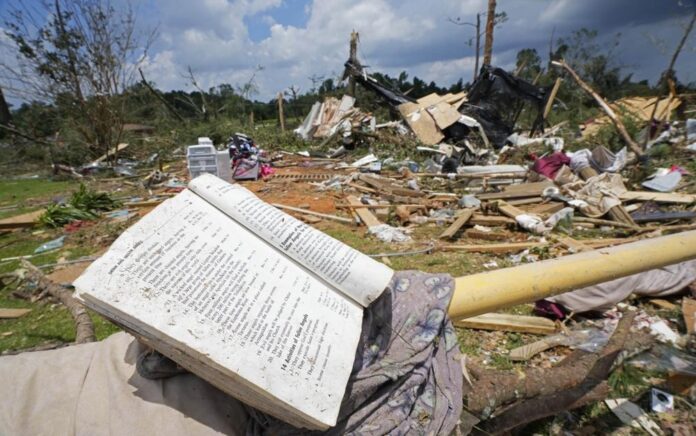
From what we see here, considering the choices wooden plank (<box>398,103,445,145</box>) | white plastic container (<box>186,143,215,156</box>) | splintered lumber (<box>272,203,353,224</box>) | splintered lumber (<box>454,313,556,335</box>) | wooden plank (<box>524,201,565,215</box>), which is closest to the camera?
splintered lumber (<box>454,313,556,335</box>)

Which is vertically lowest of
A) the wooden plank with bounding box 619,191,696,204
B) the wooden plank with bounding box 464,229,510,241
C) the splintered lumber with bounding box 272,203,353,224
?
the splintered lumber with bounding box 272,203,353,224

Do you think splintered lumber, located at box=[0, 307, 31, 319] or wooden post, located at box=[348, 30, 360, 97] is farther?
wooden post, located at box=[348, 30, 360, 97]

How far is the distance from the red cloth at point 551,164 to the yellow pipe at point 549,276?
22.0ft

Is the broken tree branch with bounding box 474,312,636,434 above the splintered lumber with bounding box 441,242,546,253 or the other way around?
above

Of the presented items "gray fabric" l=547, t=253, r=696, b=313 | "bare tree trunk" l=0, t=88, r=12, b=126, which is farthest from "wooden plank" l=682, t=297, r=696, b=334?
"bare tree trunk" l=0, t=88, r=12, b=126

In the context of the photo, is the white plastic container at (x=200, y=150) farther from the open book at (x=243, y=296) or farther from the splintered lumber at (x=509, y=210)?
the open book at (x=243, y=296)

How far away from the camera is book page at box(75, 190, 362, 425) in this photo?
2.71 feet

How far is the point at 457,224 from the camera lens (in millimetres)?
5195

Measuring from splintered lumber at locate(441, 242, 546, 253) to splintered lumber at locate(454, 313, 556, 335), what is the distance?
1.64 meters

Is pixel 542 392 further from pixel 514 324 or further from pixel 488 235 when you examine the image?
pixel 488 235

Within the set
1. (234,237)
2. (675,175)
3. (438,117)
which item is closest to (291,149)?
A: (438,117)

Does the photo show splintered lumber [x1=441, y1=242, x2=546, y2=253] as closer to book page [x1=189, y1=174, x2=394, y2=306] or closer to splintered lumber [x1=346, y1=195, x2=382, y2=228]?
splintered lumber [x1=346, y1=195, x2=382, y2=228]

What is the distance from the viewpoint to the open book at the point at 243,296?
828mm

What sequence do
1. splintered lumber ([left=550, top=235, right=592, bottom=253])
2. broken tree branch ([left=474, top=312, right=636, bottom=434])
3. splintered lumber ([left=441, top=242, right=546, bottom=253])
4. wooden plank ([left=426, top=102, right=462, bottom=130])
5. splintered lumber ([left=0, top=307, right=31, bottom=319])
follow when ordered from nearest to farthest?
broken tree branch ([left=474, top=312, right=636, bottom=434])
splintered lumber ([left=0, top=307, right=31, bottom=319])
splintered lumber ([left=550, top=235, right=592, bottom=253])
splintered lumber ([left=441, top=242, right=546, bottom=253])
wooden plank ([left=426, top=102, right=462, bottom=130])
